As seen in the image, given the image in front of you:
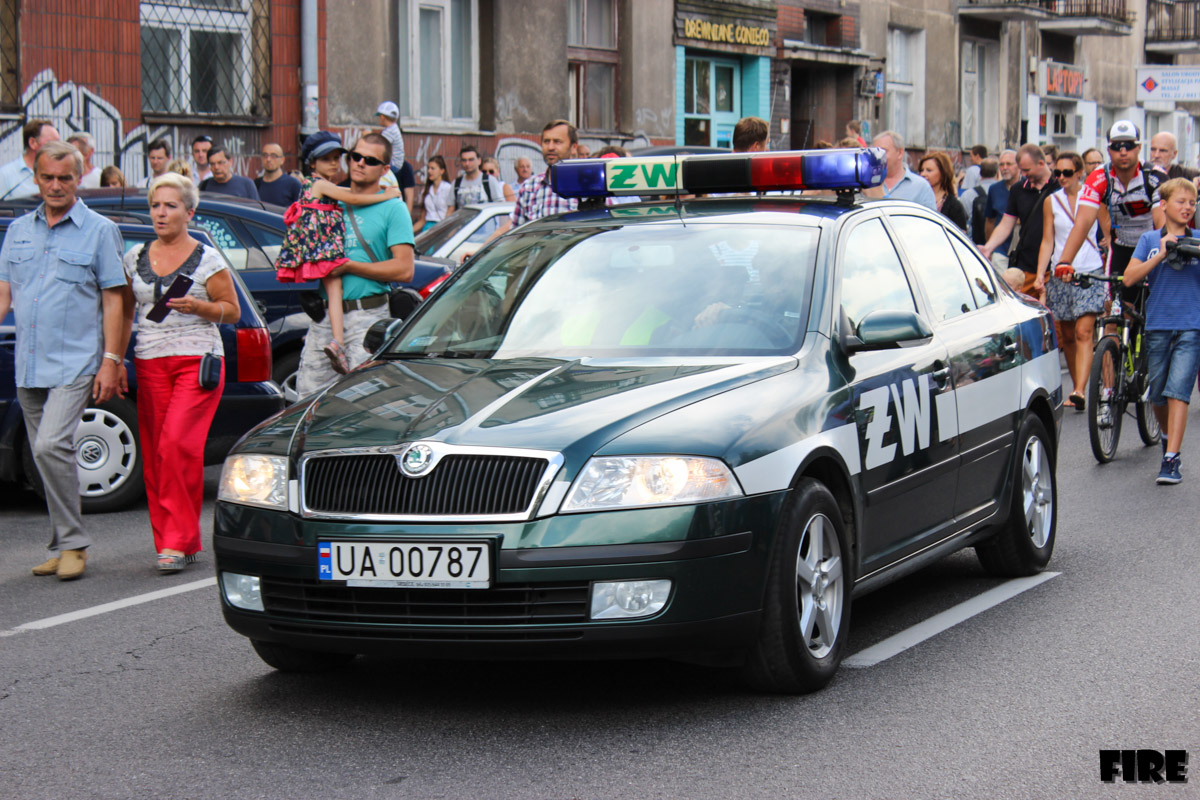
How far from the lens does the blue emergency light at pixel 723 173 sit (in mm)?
6566

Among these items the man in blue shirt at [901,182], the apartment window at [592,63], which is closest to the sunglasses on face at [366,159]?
the man in blue shirt at [901,182]

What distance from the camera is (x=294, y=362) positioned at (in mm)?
11711

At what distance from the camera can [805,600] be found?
534 cm

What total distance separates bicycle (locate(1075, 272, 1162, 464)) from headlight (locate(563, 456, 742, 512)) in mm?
6196

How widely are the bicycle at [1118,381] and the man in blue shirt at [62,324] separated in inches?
233

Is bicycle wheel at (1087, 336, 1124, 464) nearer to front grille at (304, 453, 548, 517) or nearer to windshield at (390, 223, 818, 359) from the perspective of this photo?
windshield at (390, 223, 818, 359)

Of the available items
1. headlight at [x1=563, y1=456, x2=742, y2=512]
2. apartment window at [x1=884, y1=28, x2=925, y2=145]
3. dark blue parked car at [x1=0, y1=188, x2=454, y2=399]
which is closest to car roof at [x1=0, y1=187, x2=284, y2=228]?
dark blue parked car at [x1=0, y1=188, x2=454, y2=399]

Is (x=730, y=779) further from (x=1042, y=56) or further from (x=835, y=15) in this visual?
(x=1042, y=56)

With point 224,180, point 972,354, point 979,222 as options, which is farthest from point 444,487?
point 979,222

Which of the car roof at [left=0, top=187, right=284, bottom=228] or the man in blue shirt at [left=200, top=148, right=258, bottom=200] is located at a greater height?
the man in blue shirt at [left=200, top=148, right=258, bottom=200]

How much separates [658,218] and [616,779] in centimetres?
254

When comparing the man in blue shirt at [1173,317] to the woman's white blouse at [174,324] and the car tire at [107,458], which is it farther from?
the car tire at [107,458]

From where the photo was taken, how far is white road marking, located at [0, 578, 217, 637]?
6.78 m

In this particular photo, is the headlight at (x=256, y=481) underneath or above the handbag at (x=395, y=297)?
underneath
